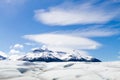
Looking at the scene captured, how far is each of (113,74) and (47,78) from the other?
12.1 meters

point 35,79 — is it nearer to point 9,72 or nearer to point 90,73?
point 9,72

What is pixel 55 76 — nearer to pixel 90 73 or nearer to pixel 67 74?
pixel 67 74

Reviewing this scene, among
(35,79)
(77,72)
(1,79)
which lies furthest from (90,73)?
(1,79)

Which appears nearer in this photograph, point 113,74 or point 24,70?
point 113,74

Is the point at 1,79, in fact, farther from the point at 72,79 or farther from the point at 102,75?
the point at 102,75

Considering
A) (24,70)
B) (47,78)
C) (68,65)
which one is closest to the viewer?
(47,78)

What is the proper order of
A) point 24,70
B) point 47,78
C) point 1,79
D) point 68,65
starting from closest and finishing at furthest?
1. point 1,79
2. point 47,78
3. point 24,70
4. point 68,65

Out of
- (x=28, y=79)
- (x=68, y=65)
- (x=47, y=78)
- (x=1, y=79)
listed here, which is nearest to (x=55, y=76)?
(x=47, y=78)

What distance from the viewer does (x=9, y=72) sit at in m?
59.9

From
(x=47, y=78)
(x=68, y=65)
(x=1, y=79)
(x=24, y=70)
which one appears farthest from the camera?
(x=68, y=65)

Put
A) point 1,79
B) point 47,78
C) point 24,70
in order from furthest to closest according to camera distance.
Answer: point 24,70 < point 47,78 < point 1,79

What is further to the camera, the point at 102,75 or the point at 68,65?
the point at 68,65

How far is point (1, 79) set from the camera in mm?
53156

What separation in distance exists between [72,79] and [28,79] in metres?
7.55
